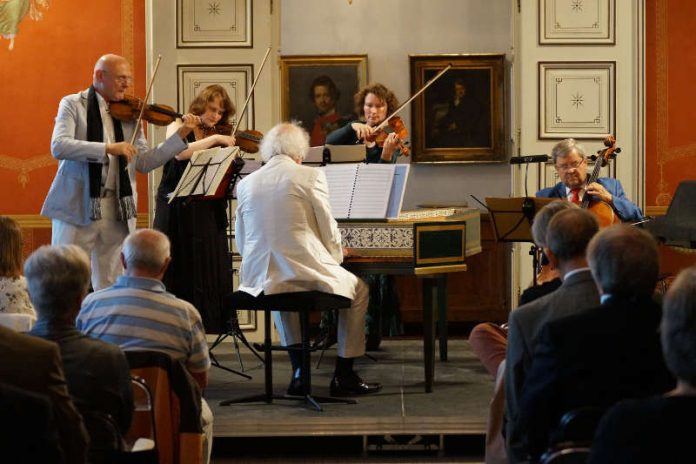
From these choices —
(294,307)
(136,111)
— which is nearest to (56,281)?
(294,307)

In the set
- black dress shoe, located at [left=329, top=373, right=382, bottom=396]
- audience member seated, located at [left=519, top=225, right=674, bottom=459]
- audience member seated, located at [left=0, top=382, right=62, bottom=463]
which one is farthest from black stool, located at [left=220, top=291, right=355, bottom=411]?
Result: audience member seated, located at [left=0, top=382, right=62, bottom=463]

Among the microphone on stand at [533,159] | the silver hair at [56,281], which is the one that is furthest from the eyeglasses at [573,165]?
the silver hair at [56,281]

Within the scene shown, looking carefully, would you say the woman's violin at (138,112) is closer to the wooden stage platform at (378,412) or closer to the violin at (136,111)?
the violin at (136,111)

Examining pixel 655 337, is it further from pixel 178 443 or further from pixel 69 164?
pixel 69 164

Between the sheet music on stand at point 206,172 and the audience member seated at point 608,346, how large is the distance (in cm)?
283

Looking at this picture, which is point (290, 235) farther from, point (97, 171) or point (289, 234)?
point (97, 171)

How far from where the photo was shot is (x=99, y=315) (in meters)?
3.40

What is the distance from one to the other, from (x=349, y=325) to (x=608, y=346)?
9.24 feet

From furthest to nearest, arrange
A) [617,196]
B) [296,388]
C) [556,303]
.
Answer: [617,196], [296,388], [556,303]

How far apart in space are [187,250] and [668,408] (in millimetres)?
4114

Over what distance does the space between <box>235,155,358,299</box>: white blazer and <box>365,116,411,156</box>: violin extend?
1.25 meters

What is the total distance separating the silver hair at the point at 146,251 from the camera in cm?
342

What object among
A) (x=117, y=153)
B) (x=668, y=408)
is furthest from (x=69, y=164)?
(x=668, y=408)

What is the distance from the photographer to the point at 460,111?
29.3 feet
